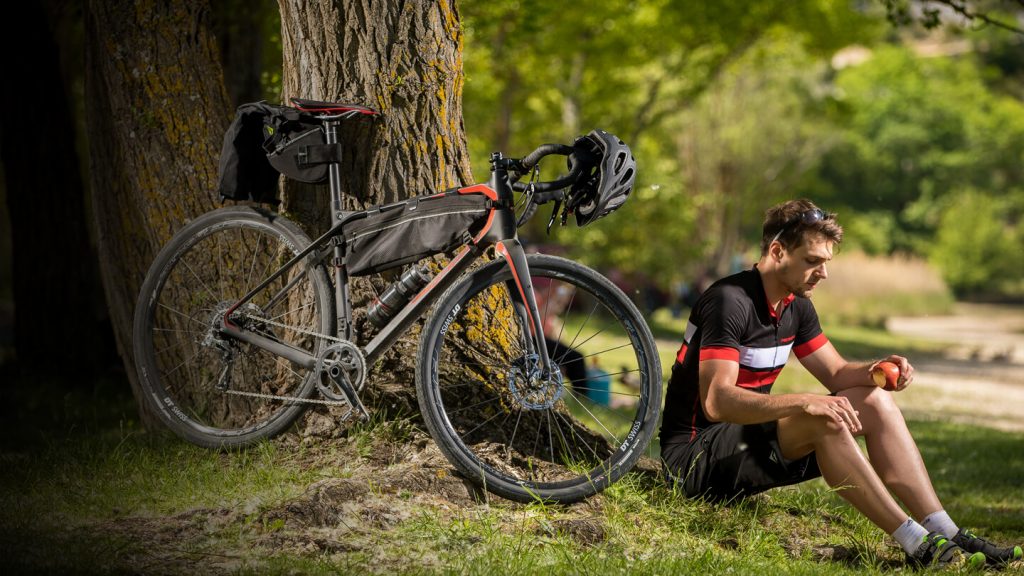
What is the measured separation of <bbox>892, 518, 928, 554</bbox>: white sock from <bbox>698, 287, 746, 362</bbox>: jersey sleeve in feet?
2.55

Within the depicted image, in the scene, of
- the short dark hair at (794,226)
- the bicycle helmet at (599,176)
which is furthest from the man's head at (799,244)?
the bicycle helmet at (599,176)

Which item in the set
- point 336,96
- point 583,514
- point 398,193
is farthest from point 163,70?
point 583,514

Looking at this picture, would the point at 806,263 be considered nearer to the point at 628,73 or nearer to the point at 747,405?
the point at 747,405

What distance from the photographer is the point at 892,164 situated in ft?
143

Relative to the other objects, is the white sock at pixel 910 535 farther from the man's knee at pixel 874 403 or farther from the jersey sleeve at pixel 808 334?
the jersey sleeve at pixel 808 334

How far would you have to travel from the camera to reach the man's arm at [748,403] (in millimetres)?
3666

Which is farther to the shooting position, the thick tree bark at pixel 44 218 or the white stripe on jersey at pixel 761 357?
the thick tree bark at pixel 44 218

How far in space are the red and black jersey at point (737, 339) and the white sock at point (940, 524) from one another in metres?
0.72

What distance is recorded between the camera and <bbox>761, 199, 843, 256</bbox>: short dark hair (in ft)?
13.0

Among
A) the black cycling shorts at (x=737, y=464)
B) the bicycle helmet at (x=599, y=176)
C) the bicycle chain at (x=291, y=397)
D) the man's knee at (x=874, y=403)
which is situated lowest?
the black cycling shorts at (x=737, y=464)

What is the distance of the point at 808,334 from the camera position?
4234 millimetres

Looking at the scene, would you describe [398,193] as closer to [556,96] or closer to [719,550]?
[719,550]

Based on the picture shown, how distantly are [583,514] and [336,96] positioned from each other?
6.03ft

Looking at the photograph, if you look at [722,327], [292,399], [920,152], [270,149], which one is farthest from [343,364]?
[920,152]
